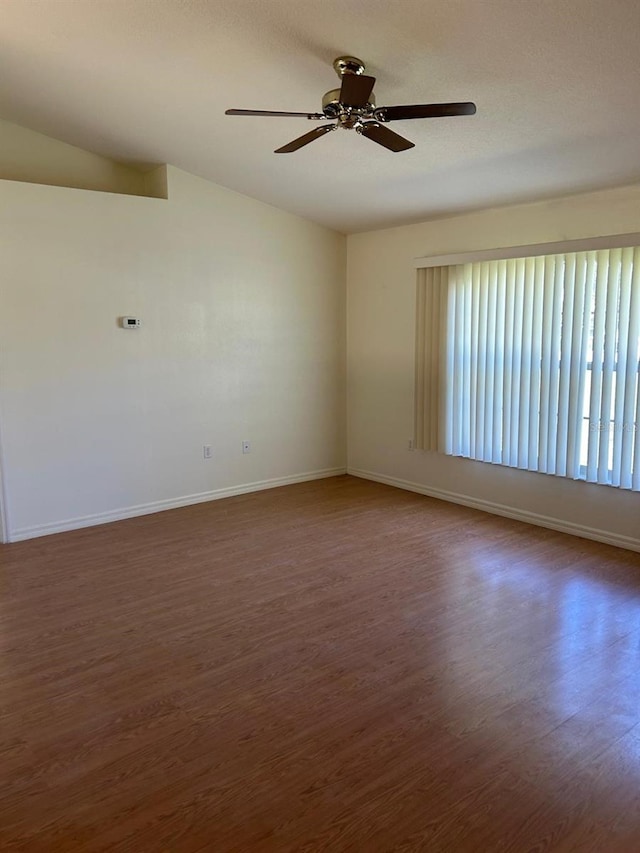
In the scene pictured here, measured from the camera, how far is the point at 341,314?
6.42 metres

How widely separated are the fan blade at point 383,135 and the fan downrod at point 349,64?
11.4 inches

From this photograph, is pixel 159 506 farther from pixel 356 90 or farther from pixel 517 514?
pixel 356 90

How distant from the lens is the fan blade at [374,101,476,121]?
8.49 ft

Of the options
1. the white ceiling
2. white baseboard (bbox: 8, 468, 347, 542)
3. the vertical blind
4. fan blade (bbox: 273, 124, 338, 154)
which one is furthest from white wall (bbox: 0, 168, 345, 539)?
fan blade (bbox: 273, 124, 338, 154)

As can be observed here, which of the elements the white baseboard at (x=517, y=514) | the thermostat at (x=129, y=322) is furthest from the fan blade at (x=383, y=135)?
the white baseboard at (x=517, y=514)

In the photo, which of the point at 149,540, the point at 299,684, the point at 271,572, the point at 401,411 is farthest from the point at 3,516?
the point at 401,411

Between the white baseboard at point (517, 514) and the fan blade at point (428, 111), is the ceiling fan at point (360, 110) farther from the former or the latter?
the white baseboard at point (517, 514)

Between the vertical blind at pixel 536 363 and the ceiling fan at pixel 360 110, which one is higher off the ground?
the ceiling fan at pixel 360 110

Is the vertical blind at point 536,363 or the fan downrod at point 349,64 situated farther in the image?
the vertical blind at point 536,363

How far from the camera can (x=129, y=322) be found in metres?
4.93

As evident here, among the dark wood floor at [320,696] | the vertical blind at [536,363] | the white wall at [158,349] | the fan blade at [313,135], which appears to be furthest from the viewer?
the white wall at [158,349]

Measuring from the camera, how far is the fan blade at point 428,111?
8.49 ft

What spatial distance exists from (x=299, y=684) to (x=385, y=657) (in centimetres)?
46

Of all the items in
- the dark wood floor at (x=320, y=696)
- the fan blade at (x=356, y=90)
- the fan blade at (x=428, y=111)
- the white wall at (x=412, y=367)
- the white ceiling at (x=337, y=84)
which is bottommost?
the dark wood floor at (x=320, y=696)
